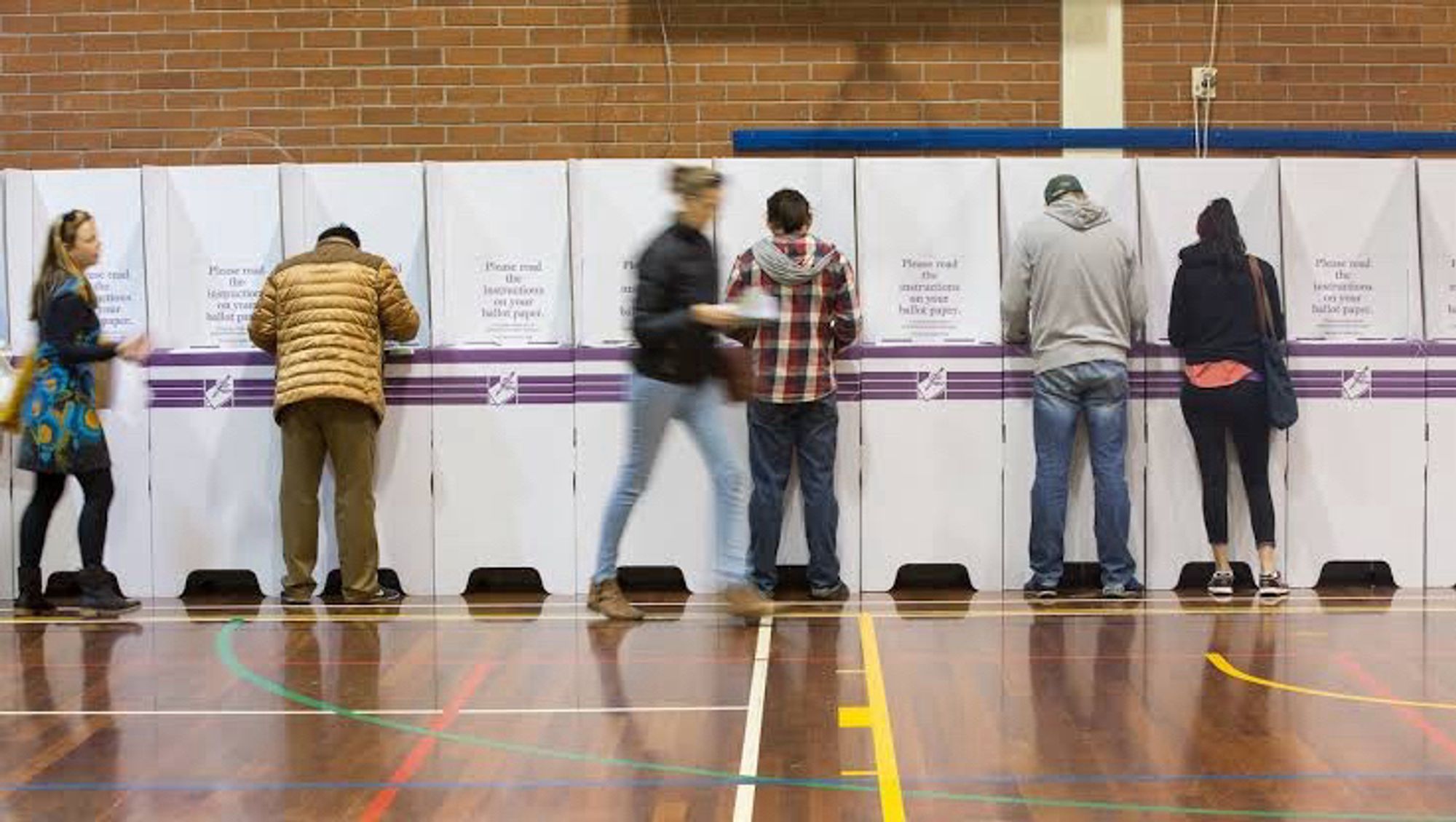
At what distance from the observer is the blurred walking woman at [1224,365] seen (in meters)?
7.66

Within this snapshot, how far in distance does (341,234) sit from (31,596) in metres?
1.97

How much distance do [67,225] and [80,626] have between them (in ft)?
5.28

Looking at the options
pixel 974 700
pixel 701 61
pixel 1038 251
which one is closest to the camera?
pixel 974 700

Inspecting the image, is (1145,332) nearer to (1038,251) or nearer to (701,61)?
(1038,251)

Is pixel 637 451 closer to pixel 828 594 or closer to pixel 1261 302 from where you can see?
pixel 828 594

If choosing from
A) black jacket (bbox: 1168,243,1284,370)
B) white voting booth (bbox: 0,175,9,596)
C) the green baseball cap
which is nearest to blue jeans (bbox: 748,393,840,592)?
the green baseball cap

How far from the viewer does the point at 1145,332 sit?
7.96 metres

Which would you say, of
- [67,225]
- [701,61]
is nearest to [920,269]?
[701,61]

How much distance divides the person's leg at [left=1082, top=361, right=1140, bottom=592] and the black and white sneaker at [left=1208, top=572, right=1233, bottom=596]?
327mm

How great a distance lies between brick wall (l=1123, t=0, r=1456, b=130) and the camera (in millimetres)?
9555

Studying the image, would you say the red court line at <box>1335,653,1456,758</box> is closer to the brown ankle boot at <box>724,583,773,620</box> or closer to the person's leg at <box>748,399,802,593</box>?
the brown ankle boot at <box>724,583,773,620</box>

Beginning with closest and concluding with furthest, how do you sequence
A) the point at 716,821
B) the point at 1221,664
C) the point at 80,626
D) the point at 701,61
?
the point at 716,821 → the point at 1221,664 → the point at 80,626 → the point at 701,61

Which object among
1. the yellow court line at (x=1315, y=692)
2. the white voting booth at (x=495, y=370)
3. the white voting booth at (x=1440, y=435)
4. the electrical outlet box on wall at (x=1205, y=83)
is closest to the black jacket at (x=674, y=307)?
the white voting booth at (x=495, y=370)

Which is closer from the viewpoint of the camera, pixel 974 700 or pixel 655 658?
pixel 974 700
